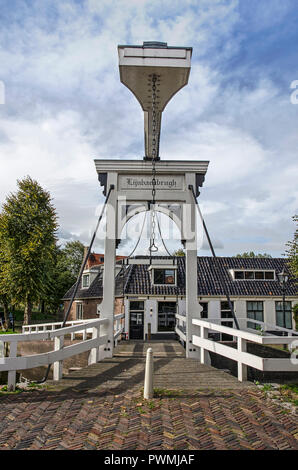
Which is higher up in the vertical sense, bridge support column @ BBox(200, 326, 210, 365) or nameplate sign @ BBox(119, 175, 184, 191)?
nameplate sign @ BBox(119, 175, 184, 191)

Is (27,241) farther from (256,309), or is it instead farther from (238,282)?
(256,309)

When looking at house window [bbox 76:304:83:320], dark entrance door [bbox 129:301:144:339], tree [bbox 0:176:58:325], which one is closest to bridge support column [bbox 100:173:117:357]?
dark entrance door [bbox 129:301:144:339]

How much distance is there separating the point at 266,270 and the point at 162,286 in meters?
7.22

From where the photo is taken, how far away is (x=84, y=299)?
2306 cm

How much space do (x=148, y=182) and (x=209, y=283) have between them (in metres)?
13.9

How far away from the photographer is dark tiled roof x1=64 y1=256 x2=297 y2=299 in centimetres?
1858

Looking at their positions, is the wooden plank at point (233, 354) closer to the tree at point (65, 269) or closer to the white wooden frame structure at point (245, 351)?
the white wooden frame structure at point (245, 351)

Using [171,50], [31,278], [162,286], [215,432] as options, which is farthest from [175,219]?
[31,278]

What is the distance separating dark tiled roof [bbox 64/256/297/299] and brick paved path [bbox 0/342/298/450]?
41.5 feet

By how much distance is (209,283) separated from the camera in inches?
789

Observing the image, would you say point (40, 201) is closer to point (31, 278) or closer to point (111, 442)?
point (31, 278)

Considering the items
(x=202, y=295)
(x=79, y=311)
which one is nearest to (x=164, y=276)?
(x=202, y=295)

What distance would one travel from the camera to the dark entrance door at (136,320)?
58.1ft

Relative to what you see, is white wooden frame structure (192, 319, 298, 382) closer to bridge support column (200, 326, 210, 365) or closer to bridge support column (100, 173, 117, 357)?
bridge support column (200, 326, 210, 365)
